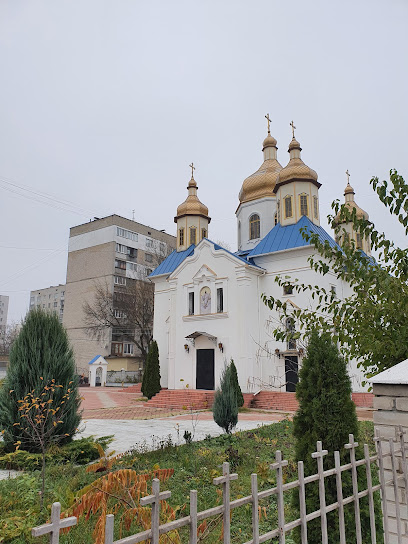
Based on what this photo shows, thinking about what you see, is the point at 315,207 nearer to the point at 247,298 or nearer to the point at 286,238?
the point at 286,238

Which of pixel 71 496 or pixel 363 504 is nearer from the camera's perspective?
pixel 363 504

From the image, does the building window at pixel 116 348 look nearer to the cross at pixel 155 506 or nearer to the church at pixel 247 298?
the church at pixel 247 298

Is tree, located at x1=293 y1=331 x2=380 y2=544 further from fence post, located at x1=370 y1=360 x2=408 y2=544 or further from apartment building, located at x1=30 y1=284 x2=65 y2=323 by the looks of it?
apartment building, located at x1=30 y1=284 x2=65 y2=323

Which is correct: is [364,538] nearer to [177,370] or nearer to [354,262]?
[354,262]

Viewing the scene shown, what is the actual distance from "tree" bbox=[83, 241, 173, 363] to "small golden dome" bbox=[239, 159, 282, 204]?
12974mm

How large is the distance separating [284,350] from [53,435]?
13.9 meters

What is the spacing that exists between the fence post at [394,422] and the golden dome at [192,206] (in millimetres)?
23973

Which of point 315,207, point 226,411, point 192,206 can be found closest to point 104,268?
point 192,206

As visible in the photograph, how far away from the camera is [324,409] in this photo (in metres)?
4.11

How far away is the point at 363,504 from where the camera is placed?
3.49 metres

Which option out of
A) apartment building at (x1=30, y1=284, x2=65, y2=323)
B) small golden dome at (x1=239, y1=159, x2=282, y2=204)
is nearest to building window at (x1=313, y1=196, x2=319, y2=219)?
small golden dome at (x1=239, y1=159, x2=282, y2=204)

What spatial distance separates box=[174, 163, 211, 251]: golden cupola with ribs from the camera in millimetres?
26438

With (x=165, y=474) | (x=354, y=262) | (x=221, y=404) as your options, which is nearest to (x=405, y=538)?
(x=354, y=262)

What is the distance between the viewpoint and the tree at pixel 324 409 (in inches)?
156
